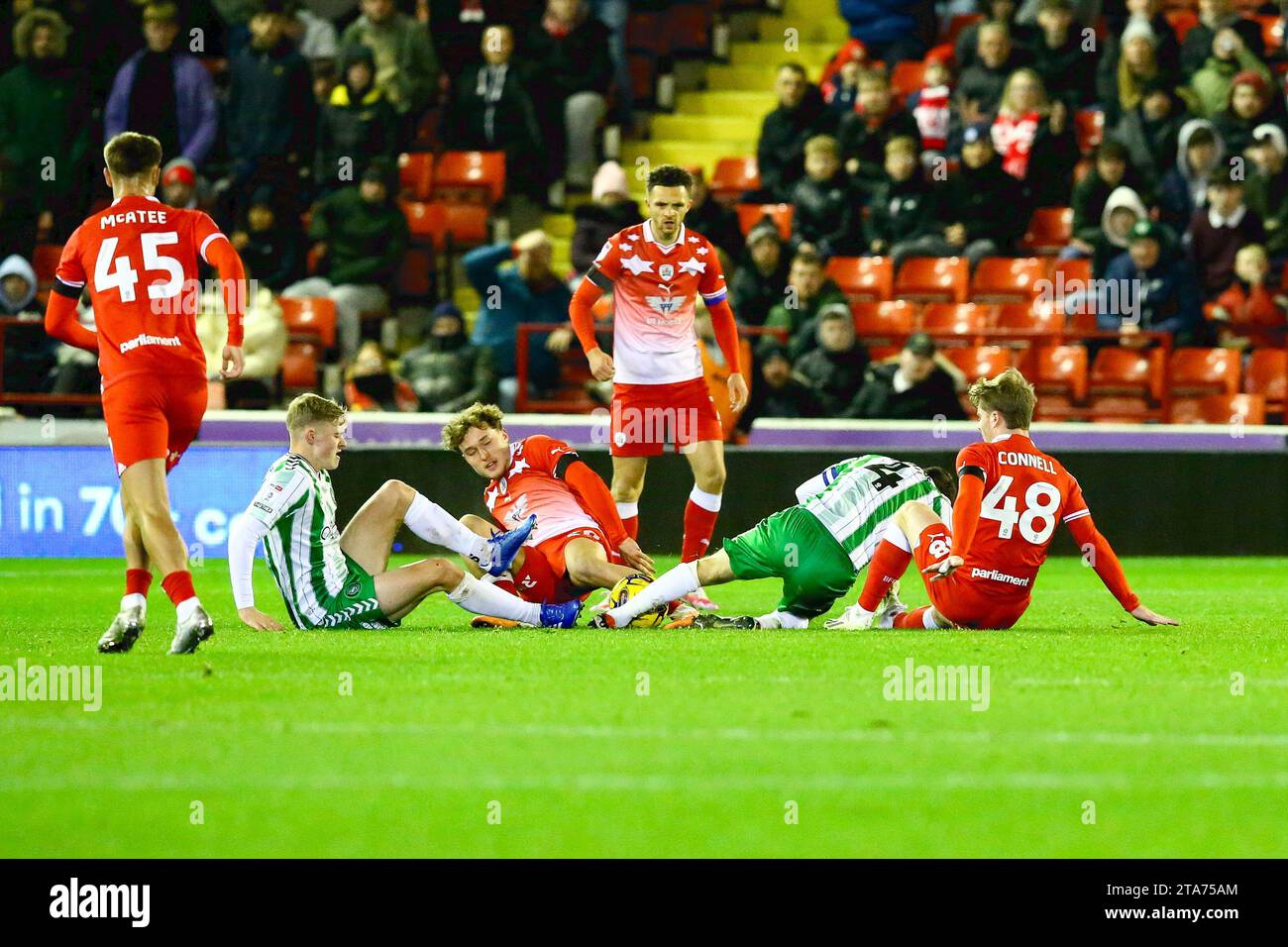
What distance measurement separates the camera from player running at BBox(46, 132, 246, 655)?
824 centimetres

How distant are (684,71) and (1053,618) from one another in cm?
1220

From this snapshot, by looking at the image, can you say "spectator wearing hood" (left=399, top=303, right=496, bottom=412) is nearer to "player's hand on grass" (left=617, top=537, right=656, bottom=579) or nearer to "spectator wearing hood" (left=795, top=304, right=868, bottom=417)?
"spectator wearing hood" (left=795, top=304, right=868, bottom=417)

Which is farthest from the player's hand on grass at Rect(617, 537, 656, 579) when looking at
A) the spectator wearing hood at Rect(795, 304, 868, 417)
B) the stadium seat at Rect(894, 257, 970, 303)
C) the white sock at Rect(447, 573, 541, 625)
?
the stadium seat at Rect(894, 257, 970, 303)

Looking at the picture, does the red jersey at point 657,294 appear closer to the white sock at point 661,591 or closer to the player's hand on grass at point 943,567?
the white sock at point 661,591

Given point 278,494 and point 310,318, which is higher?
point 278,494

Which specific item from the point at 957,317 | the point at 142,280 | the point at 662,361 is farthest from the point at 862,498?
the point at 957,317

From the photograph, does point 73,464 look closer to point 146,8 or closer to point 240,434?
point 240,434

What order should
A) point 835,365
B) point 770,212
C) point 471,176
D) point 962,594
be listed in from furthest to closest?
point 471,176, point 770,212, point 835,365, point 962,594

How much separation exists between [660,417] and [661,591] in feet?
6.87

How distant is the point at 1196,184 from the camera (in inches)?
719

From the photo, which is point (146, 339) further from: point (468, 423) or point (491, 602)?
point (491, 602)

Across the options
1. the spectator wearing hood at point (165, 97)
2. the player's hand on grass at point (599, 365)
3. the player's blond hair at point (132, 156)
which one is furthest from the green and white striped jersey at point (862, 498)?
the spectator wearing hood at point (165, 97)

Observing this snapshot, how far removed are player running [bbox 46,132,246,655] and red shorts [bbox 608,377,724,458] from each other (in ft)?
10.3

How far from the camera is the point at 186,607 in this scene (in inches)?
317
